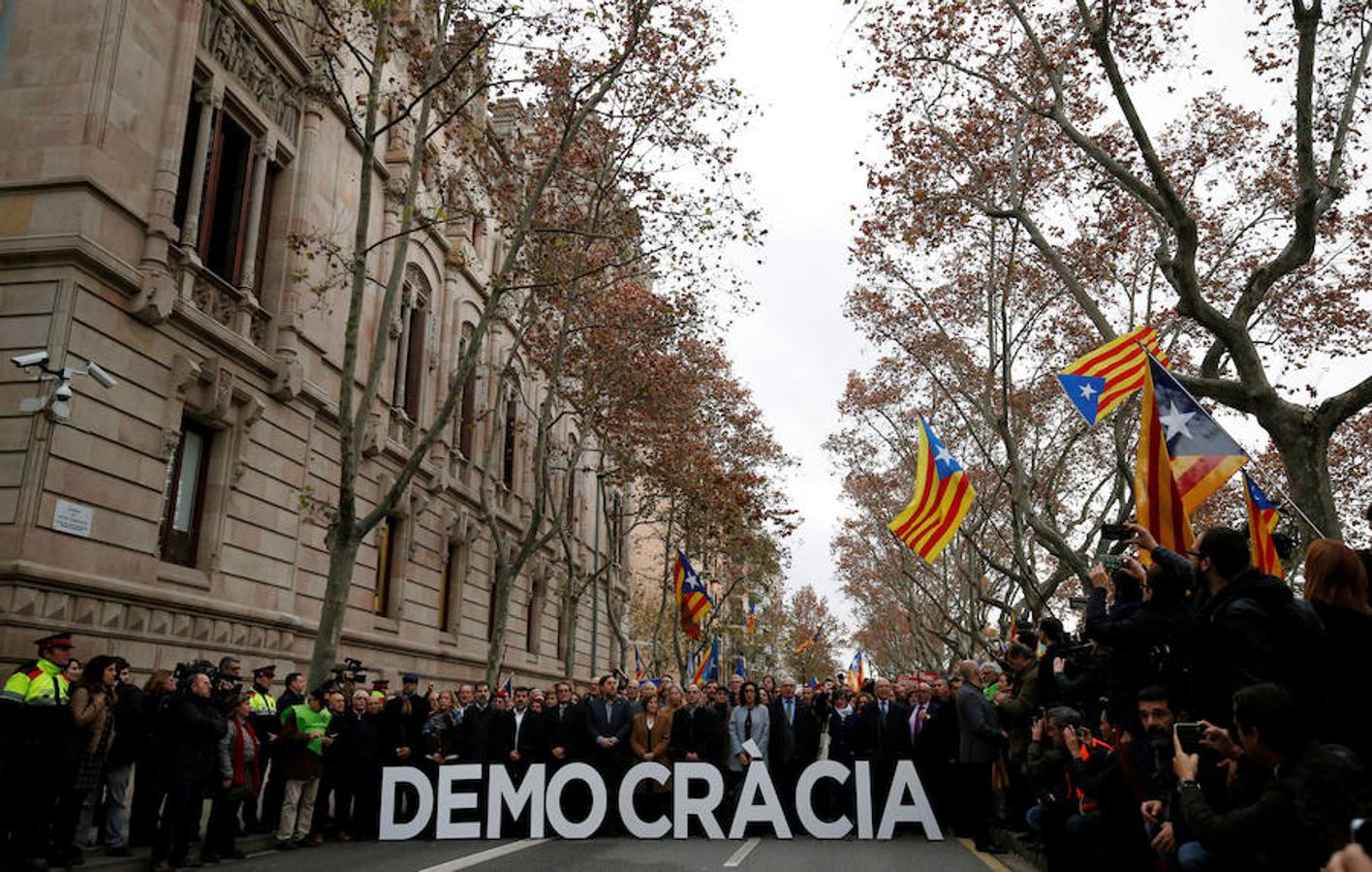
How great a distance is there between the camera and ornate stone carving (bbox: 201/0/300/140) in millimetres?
18062

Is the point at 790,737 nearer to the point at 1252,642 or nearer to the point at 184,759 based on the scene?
the point at 184,759

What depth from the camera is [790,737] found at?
49.4ft

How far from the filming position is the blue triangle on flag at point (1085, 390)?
14.5 meters

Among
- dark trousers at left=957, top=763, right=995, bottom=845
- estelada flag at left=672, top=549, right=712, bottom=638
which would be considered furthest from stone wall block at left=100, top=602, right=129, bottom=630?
estelada flag at left=672, top=549, right=712, bottom=638

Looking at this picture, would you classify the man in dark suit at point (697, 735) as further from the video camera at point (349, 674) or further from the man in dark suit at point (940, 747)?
the video camera at point (349, 674)

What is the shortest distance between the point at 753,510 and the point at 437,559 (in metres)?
9.91

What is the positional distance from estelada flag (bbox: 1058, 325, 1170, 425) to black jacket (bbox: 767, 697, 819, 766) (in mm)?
5946

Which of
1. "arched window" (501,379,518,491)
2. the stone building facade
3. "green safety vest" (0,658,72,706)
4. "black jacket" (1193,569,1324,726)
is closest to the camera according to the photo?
"black jacket" (1193,569,1324,726)

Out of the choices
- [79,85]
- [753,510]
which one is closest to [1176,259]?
[79,85]

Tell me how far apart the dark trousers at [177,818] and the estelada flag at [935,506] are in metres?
12.0

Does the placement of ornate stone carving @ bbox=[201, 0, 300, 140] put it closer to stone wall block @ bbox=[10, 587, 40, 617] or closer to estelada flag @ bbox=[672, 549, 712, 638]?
stone wall block @ bbox=[10, 587, 40, 617]

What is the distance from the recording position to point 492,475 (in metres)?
34.3

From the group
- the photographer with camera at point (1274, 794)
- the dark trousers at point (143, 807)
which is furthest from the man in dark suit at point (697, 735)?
the photographer with camera at point (1274, 794)

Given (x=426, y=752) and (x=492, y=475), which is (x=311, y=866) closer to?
(x=426, y=752)
